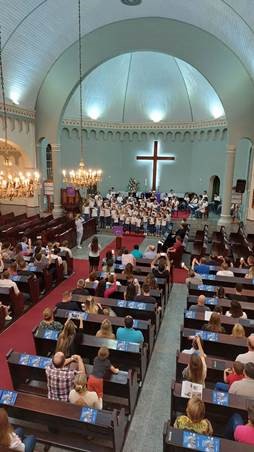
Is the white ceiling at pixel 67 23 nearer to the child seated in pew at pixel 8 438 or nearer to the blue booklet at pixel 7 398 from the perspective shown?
the blue booklet at pixel 7 398

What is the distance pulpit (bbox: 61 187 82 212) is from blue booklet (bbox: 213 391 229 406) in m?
15.4

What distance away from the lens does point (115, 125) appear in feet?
81.7

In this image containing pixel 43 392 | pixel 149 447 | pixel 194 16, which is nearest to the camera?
pixel 149 447

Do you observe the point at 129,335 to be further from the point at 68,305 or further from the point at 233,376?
the point at 233,376

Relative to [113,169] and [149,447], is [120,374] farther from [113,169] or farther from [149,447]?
[113,169]

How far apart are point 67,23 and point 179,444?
15.1m

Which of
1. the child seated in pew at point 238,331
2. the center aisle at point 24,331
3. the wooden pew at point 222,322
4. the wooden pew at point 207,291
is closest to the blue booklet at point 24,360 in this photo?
the center aisle at point 24,331

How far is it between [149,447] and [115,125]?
2298cm

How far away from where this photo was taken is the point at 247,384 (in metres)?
4.14

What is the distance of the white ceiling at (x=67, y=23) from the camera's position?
11.8 metres

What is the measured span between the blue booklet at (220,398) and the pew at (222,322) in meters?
2.15

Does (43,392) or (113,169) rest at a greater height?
(113,169)

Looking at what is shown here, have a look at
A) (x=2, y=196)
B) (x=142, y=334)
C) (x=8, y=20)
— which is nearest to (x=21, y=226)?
(x=2, y=196)

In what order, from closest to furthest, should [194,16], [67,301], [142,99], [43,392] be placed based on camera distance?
[43,392]
[67,301]
[194,16]
[142,99]
